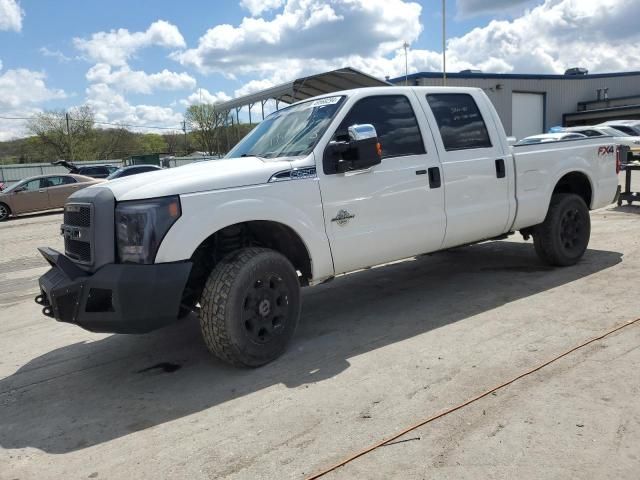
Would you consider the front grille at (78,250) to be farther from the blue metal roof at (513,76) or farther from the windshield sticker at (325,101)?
the blue metal roof at (513,76)

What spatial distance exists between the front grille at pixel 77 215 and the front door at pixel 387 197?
167 cm

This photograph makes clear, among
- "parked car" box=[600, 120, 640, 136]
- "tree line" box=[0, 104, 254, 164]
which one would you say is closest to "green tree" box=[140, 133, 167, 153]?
"tree line" box=[0, 104, 254, 164]

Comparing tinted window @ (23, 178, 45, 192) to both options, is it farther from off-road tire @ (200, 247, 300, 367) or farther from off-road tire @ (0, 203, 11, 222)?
off-road tire @ (200, 247, 300, 367)

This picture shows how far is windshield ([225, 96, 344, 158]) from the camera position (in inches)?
170

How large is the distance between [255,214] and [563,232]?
407 cm

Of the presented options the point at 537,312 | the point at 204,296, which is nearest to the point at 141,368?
the point at 204,296

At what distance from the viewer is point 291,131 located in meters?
4.60

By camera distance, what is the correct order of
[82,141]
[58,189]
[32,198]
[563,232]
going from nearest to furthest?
[563,232] < [32,198] < [58,189] < [82,141]

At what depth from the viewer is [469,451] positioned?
269 centimetres

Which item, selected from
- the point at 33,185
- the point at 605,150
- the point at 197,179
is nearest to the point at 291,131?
the point at 197,179

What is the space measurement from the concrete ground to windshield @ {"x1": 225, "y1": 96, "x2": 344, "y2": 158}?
1574 millimetres

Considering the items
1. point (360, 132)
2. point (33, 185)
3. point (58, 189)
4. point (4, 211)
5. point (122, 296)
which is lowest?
point (4, 211)

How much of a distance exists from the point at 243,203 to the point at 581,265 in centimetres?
450

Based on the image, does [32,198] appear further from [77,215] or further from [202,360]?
[202,360]
